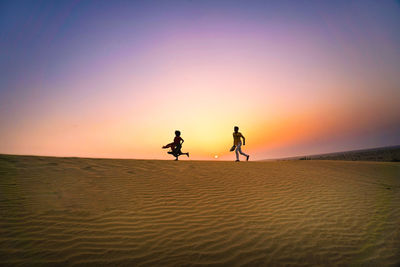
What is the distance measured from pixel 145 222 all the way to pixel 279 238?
2.96 m

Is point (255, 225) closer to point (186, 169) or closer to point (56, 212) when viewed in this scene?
point (56, 212)

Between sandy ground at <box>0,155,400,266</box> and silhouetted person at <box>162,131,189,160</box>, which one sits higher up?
Result: silhouetted person at <box>162,131,189,160</box>

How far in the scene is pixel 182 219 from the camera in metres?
5.37

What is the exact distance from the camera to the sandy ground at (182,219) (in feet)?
12.8

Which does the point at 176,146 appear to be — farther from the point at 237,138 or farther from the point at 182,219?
the point at 182,219

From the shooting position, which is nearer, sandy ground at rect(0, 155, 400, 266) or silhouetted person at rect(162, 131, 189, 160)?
sandy ground at rect(0, 155, 400, 266)

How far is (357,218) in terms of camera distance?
602 centimetres

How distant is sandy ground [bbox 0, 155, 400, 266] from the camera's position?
3.91m

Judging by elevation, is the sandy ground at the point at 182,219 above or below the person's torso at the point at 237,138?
below

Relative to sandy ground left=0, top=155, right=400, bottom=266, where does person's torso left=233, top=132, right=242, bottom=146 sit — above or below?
above

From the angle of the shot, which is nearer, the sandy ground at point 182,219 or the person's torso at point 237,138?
the sandy ground at point 182,219

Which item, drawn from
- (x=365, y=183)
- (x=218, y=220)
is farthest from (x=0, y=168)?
(x=365, y=183)

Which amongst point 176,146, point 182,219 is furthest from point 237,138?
point 182,219

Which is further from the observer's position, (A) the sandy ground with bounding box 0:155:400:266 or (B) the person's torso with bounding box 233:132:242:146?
(B) the person's torso with bounding box 233:132:242:146
